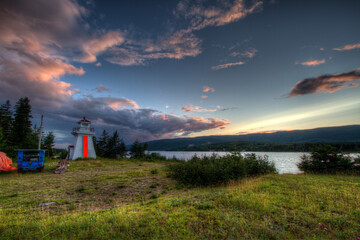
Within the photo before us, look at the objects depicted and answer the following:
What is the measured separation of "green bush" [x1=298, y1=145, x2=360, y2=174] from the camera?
13.4 m

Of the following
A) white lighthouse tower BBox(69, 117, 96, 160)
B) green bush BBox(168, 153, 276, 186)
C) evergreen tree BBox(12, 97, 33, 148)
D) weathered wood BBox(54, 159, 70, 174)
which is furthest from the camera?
evergreen tree BBox(12, 97, 33, 148)

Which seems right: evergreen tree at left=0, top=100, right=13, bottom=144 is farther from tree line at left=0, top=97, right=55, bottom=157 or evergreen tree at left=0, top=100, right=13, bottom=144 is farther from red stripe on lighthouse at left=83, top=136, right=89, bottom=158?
red stripe on lighthouse at left=83, top=136, right=89, bottom=158

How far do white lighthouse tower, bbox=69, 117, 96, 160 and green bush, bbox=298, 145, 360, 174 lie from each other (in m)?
36.2

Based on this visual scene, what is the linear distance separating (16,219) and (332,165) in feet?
69.1

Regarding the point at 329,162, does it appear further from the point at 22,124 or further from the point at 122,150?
the point at 22,124

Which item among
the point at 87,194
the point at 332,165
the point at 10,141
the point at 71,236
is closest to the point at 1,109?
the point at 10,141

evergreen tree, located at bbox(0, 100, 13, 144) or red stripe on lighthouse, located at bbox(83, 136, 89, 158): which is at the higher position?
evergreen tree, located at bbox(0, 100, 13, 144)

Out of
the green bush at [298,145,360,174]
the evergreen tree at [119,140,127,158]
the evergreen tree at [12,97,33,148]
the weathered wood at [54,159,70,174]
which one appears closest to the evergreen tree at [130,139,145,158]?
the evergreen tree at [119,140,127,158]

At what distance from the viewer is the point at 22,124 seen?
36031mm

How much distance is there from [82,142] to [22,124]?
59.0 feet

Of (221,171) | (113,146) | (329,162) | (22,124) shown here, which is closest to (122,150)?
(113,146)

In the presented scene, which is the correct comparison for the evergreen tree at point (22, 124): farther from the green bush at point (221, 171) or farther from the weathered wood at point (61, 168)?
the green bush at point (221, 171)

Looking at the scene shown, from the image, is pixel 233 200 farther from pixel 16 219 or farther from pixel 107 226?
pixel 16 219

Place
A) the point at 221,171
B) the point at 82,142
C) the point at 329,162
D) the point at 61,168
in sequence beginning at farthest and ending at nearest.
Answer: the point at 82,142
the point at 61,168
the point at 329,162
the point at 221,171
